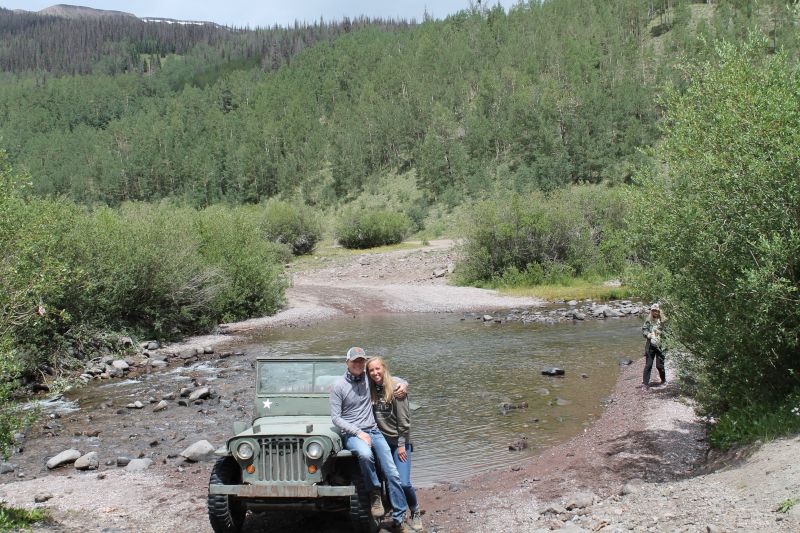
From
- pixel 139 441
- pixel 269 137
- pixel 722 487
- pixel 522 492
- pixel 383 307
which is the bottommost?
pixel 383 307

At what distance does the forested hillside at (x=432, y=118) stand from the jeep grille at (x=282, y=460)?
3082 inches

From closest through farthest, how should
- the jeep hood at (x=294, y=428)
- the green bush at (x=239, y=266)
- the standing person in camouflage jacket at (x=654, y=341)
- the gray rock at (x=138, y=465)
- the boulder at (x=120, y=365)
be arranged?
the jeep hood at (x=294, y=428) → the gray rock at (x=138, y=465) → the standing person in camouflage jacket at (x=654, y=341) → the boulder at (x=120, y=365) → the green bush at (x=239, y=266)

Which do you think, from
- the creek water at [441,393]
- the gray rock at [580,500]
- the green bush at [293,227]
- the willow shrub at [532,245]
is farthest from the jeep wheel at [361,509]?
the green bush at [293,227]

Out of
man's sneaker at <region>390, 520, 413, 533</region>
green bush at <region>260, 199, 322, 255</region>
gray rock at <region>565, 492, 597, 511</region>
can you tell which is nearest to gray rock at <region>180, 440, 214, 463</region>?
man's sneaker at <region>390, 520, 413, 533</region>

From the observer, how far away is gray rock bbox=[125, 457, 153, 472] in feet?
45.0

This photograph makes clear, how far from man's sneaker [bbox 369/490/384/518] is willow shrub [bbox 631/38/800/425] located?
6.05m

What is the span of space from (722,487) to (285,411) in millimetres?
6084

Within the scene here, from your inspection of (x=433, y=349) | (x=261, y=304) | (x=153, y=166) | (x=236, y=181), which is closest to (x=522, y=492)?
(x=433, y=349)

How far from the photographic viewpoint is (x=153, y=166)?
5728 inches

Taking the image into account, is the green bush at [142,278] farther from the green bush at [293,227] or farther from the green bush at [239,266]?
the green bush at [293,227]

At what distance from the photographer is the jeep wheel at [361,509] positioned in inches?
337

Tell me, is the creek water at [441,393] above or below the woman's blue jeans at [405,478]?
below

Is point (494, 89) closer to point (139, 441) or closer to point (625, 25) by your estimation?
point (625, 25)

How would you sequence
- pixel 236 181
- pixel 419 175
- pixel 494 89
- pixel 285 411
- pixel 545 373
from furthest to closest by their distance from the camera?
pixel 236 181 → pixel 494 89 → pixel 419 175 → pixel 545 373 → pixel 285 411
